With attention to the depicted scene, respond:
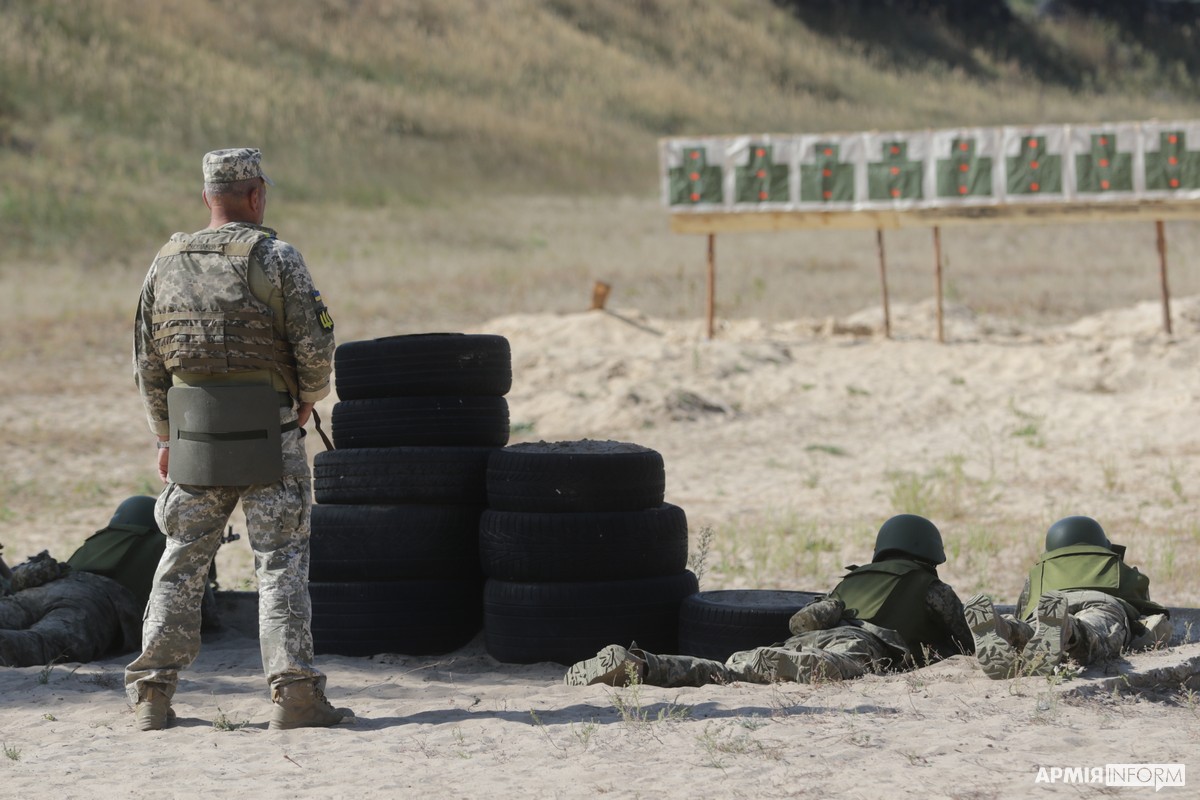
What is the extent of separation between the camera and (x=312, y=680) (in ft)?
18.1

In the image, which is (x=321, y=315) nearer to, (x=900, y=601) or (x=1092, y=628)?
(x=900, y=601)

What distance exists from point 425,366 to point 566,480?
3.09ft

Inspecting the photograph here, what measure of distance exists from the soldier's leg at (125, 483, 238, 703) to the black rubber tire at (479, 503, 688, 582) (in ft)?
5.18

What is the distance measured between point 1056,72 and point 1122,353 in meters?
53.1

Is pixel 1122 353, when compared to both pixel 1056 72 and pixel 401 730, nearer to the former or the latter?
pixel 401 730

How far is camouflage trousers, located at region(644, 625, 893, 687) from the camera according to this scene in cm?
618

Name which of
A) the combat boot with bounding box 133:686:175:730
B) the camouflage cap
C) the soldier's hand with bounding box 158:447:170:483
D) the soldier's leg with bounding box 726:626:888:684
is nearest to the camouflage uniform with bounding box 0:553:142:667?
the combat boot with bounding box 133:686:175:730

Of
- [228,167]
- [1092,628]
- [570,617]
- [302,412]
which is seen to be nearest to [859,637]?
[1092,628]

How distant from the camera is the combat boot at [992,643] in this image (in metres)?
5.97

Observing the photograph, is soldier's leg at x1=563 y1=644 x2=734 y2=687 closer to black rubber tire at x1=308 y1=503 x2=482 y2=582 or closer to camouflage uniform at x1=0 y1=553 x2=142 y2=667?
black rubber tire at x1=308 y1=503 x2=482 y2=582

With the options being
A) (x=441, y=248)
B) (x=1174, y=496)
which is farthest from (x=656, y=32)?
(x=1174, y=496)

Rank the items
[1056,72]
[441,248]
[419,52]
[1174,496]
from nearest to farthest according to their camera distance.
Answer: [1174,496] → [441,248] → [419,52] → [1056,72]

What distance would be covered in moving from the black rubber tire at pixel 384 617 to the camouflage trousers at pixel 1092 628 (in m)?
2.60

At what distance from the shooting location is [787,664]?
20.3 ft
